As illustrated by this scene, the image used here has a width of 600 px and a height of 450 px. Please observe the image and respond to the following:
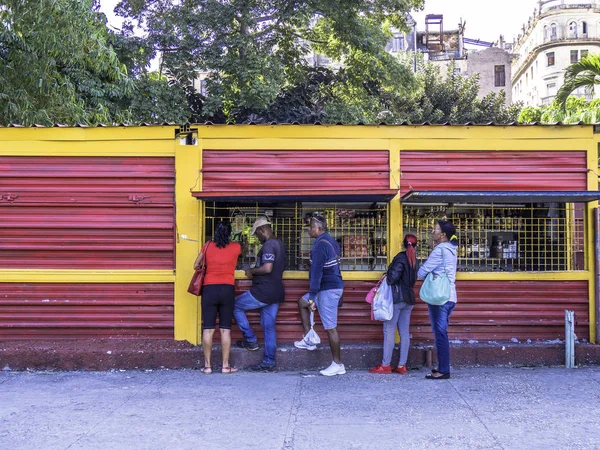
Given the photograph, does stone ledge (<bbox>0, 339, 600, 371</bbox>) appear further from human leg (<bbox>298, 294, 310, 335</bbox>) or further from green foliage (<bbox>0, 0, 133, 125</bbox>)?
green foliage (<bbox>0, 0, 133, 125</bbox>)

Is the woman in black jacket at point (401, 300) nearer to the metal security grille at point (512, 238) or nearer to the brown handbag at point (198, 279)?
the metal security grille at point (512, 238)

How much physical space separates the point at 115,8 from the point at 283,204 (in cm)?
1399

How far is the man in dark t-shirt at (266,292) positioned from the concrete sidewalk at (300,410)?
35cm

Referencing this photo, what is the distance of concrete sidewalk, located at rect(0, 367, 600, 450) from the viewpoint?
4863 millimetres

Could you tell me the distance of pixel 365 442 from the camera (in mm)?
4820

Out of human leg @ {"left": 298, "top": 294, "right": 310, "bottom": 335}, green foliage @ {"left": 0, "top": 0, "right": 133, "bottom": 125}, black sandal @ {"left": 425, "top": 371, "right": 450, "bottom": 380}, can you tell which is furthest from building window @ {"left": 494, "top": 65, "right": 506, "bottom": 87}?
black sandal @ {"left": 425, "top": 371, "right": 450, "bottom": 380}

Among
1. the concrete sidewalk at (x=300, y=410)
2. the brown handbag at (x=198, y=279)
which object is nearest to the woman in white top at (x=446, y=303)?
the concrete sidewalk at (x=300, y=410)

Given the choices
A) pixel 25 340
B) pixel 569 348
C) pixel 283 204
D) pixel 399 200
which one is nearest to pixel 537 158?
pixel 399 200

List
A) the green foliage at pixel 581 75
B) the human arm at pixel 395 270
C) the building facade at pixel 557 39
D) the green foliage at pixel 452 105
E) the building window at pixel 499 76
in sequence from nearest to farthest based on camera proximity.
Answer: the human arm at pixel 395 270, the green foliage at pixel 581 75, the green foliage at pixel 452 105, the building window at pixel 499 76, the building facade at pixel 557 39

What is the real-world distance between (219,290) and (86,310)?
5.72ft

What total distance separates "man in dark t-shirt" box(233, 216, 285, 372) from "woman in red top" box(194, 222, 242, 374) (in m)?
0.20

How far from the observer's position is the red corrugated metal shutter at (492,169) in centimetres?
762

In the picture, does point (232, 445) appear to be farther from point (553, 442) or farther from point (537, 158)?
point (537, 158)

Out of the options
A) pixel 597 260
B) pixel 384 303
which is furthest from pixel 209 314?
pixel 597 260
